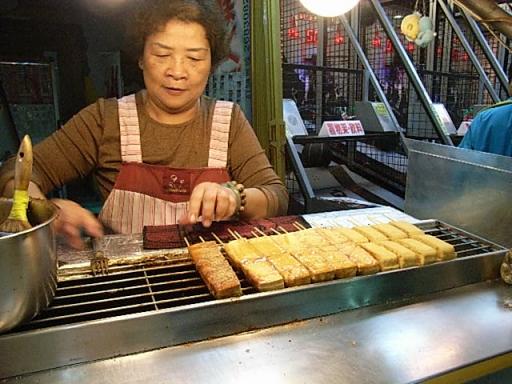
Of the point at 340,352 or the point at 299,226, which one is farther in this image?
the point at 299,226

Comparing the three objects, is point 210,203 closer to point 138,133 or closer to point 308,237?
point 308,237

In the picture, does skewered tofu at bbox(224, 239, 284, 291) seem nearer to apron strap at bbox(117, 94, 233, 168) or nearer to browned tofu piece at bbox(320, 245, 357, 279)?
browned tofu piece at bbox(320, 245, 357, 279)

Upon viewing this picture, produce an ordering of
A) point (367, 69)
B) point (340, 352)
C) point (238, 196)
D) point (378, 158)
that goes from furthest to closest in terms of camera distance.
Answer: point (367, 69) → point (378, 158) → point (238, 196) → point (340, 352)

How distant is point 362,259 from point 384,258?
0.06 meters

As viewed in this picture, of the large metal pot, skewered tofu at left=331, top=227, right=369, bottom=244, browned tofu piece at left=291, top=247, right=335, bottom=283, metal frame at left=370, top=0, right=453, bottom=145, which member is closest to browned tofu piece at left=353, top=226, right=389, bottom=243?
skewered tofu at left=331, top=227, right=369, bottom=244

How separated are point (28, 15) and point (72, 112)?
103cm

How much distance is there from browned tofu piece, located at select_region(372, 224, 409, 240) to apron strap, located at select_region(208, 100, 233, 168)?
0.75 m

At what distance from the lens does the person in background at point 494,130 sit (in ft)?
7.43

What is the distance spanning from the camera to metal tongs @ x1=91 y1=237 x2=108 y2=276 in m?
1.15

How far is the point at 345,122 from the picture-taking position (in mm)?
4664

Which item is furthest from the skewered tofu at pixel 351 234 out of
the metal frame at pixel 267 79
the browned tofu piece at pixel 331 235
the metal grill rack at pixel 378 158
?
the metal grill rack at pixel 378 158

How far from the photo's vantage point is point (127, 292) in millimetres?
1058

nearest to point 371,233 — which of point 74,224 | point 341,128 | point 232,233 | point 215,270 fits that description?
point 232,233

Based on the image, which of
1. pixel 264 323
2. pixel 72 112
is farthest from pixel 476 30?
pixel 264 323
